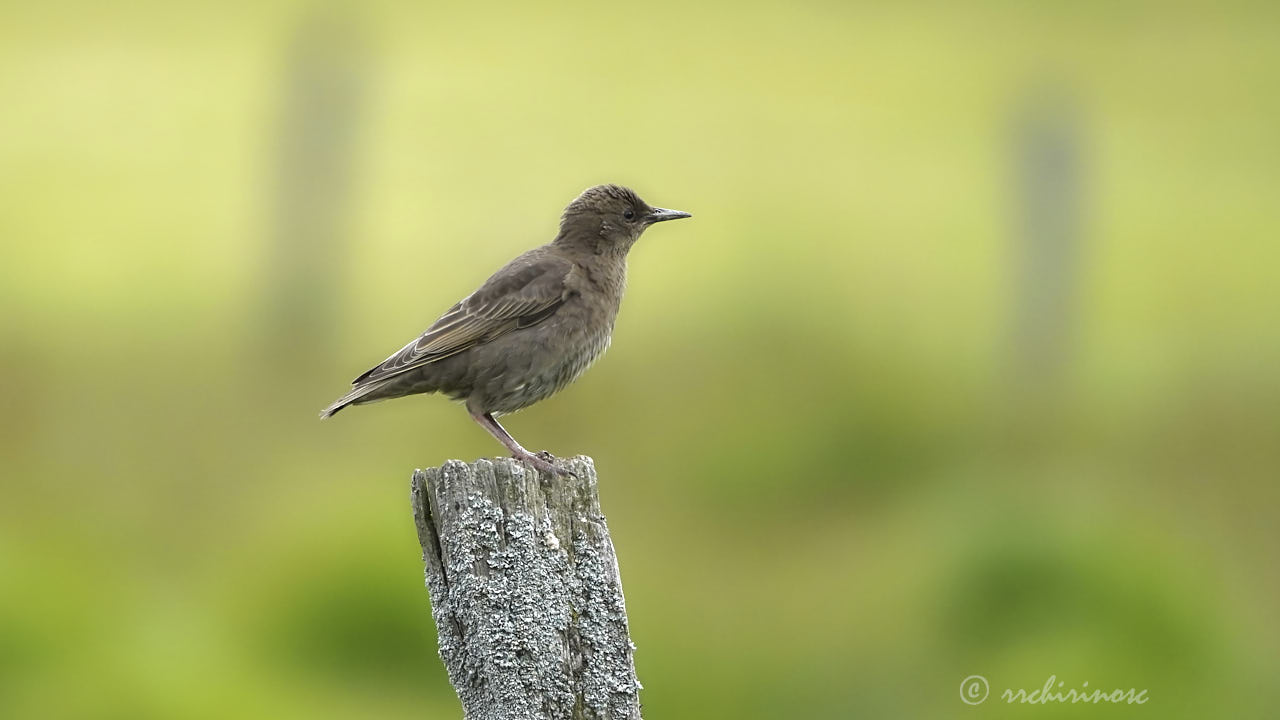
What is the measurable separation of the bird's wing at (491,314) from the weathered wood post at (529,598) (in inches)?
92.3

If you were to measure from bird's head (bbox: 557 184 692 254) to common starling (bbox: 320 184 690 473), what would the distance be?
0.93 feet

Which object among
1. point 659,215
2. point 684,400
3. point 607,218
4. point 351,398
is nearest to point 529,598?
point 351,398

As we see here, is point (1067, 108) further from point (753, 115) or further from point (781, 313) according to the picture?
point (753, 115)

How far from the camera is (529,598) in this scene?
4.43 metres

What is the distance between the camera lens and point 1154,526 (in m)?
10.2

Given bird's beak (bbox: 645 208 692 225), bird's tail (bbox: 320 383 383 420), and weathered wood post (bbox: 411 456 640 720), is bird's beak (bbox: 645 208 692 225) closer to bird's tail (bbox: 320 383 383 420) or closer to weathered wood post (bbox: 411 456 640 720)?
bird's tail (bbox: 320 383 383 420)

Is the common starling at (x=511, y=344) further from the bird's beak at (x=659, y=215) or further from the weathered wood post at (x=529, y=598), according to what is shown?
the weathered wood post at (x=529, y=598)

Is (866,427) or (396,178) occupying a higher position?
(396,178)

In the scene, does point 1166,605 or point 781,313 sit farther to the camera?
point 781,313

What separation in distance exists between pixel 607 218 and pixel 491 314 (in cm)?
104

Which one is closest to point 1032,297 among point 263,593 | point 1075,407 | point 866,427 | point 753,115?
point 1075,407

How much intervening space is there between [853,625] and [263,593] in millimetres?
3702

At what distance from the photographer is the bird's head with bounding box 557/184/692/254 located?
7680mm

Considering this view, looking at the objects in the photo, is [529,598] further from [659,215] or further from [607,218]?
[659,215]
